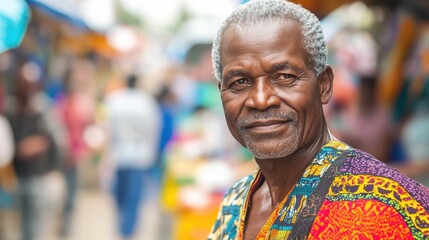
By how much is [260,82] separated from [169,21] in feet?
211

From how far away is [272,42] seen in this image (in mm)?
2080

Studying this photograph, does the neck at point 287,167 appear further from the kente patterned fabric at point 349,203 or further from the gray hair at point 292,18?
the gray hair at point 292,18

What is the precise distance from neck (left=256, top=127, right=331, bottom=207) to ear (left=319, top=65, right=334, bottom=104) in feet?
0.30

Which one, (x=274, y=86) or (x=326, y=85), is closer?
(x=274, y=86)

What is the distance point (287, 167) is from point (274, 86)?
26 cm

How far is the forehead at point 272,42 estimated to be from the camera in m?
2.08

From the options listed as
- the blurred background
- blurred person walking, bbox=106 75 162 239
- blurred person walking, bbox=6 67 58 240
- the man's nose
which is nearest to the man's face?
the man's nose

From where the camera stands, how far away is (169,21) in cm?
6581

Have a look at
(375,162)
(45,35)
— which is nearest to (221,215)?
(375,162)

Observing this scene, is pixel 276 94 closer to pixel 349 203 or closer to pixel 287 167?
pixel 287 167

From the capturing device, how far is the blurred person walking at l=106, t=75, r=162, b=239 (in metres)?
8.73

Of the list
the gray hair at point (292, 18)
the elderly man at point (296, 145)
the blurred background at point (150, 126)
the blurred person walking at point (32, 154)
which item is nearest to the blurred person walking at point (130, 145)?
the blurred background at point (150, 126)

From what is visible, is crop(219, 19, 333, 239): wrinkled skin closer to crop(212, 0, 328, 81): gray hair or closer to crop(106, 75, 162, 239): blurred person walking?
crop(212, 0, 328, 81): gray hair

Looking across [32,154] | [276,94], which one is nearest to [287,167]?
[276,94]
